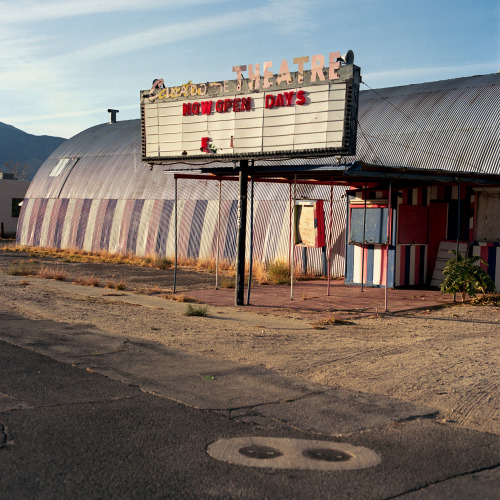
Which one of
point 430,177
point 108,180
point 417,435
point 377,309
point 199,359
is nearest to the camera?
point 417,435

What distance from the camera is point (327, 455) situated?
5.66 m

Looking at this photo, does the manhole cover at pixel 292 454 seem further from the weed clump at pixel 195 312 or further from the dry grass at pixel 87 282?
the dry grass at pixel 87 282

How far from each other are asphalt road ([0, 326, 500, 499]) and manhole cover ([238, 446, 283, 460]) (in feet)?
0.98

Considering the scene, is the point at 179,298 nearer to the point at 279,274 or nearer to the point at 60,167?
the point at 279,274

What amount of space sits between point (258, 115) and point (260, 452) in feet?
35.0

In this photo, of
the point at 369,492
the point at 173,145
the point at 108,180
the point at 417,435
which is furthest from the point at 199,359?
the point at 108,180

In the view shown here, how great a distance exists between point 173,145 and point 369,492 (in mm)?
13181

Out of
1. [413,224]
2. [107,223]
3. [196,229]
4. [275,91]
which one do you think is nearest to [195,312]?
[275,91]

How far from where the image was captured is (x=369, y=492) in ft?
15.9

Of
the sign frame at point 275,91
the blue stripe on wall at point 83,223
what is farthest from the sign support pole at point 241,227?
the blue stripe on wall at point 83,223

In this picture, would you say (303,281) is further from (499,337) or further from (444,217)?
(499,337)

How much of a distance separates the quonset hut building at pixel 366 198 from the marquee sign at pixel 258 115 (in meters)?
0.58

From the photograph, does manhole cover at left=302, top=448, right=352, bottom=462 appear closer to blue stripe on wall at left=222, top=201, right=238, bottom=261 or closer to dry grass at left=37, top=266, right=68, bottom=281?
dry grass at left=37, top=266, right=68, bottom=281

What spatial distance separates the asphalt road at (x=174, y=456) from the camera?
4848 mm
